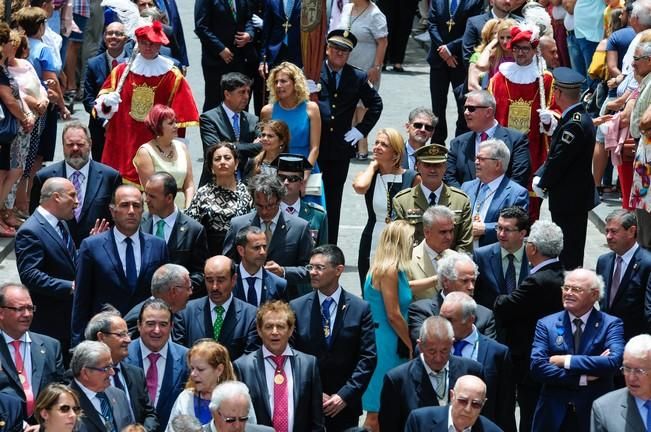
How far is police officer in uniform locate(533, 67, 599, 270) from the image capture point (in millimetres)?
14617

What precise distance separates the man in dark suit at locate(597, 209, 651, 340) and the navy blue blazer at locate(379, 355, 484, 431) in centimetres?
172

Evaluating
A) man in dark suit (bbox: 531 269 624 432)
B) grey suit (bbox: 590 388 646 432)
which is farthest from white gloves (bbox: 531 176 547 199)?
grey suit (bbox: 590 388 646 432)

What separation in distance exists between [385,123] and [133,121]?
6259mm

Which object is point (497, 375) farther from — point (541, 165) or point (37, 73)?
point (37, 73)

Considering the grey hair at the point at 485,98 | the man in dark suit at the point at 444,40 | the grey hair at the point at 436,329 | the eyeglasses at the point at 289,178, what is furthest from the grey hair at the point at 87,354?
the man in dark suit at the point at 444,40

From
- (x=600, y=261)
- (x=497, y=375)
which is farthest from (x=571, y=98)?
(x=497, y=375)

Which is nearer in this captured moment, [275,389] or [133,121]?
[275,389]

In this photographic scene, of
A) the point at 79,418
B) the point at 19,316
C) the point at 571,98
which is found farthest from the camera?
the point at 571,98

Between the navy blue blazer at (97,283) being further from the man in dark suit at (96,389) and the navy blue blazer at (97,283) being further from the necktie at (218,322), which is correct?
the man in dark suit at (96,389)

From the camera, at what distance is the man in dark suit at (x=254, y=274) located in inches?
500

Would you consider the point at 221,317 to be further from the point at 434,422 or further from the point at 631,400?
the point at 631,400

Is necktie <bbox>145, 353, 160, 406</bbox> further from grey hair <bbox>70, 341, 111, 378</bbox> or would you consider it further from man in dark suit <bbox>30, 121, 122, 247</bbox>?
man in dark suit <bbox>30, 121, 122, 247</bbox>

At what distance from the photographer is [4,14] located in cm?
1762

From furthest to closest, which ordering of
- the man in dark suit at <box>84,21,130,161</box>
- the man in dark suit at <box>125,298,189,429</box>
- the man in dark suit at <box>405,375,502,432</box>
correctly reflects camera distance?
the man in dark suit at <box>84,21,130,161</box>
the man in dark suit at <box>125,298,189,429</box>
the man in dark suit at <box>405,375,502,432</box>
